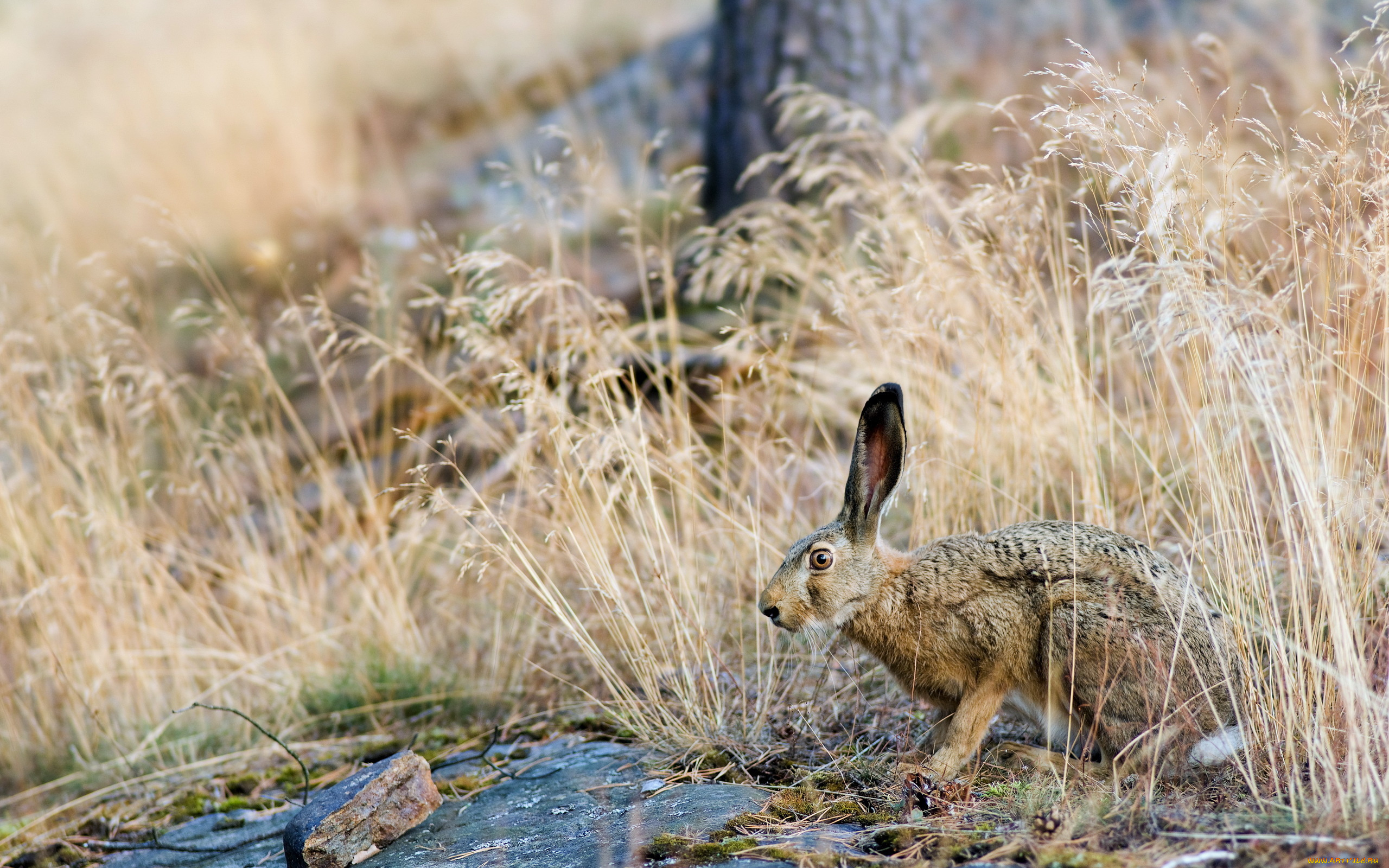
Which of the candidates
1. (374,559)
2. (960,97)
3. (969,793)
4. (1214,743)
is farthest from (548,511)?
(960,97)

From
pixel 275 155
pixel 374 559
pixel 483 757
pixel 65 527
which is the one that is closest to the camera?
pixel 483 757

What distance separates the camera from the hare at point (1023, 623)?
2902 millimetres

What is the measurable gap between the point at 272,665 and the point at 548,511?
1.58 meters

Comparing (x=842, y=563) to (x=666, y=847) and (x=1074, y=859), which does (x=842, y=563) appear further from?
(x=1074, y=859)

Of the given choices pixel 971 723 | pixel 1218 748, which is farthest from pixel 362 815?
pixel 1218 748

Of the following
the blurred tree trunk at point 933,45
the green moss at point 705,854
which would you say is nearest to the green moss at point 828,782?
the green moss at point 705,854

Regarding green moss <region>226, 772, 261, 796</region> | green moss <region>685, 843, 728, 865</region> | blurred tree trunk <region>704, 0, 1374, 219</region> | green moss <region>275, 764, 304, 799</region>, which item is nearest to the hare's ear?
green moss <region>685, 843, 728, 865</region>

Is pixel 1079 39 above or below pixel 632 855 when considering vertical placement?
above

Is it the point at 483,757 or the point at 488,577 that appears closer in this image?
the point at 483,757

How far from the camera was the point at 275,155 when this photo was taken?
11398mm

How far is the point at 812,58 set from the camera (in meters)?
7.45

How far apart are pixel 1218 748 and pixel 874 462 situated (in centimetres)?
119

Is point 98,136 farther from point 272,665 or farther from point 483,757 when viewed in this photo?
point 483,757

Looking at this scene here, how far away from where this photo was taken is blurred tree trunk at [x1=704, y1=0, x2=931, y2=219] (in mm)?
7418
